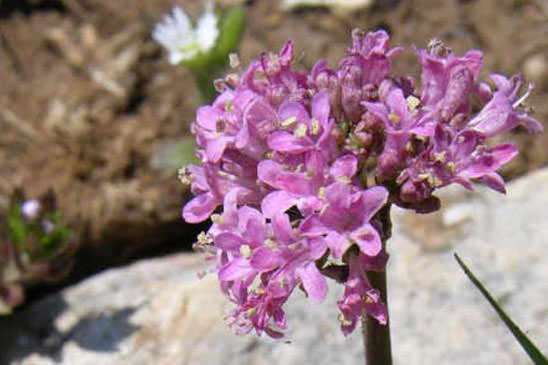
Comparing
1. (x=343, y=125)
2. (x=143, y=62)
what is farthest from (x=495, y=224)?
(x=143, y=62)

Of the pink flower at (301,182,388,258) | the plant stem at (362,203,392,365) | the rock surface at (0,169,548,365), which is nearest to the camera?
the pink flower at (301,182,388,258)

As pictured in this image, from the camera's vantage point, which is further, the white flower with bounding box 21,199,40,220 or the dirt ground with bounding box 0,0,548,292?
the dirt ground with bounding box 0,0,548,292

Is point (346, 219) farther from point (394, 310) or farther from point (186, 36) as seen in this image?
point (186, 36)

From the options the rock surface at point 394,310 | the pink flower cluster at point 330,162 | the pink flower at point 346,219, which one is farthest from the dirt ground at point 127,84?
the pink flower at point 346,219

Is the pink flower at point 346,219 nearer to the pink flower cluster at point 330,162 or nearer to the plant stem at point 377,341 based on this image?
the pink flower cluster at point 330,162

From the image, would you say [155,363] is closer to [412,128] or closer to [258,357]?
[258,357]

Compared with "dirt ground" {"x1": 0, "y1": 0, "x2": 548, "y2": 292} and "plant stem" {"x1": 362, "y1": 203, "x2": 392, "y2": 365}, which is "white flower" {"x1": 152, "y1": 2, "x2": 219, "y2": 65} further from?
"plant stem" {"x1": 362, "y1": 203, "x2": 392, "y2": 365}

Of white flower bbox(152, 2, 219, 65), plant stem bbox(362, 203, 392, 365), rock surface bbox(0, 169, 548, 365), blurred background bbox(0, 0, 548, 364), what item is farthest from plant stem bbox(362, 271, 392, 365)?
white flower bbox(152, 2, 219, 65)
